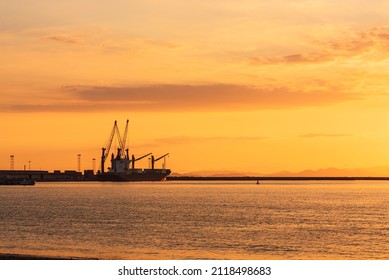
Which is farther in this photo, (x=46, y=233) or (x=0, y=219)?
(x=0, y=219)

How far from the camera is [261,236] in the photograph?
83.1 metres

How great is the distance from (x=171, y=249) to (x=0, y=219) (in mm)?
46097

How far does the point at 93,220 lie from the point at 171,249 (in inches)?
1551
